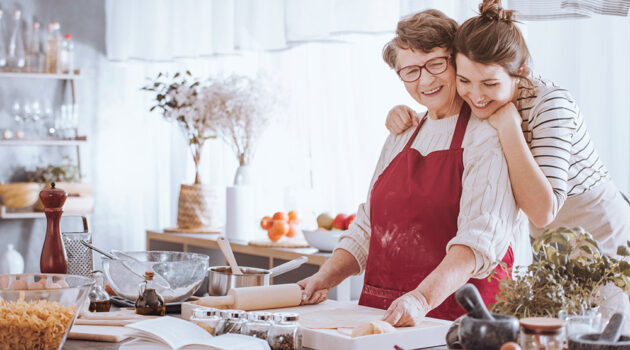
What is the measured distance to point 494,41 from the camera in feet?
5.62

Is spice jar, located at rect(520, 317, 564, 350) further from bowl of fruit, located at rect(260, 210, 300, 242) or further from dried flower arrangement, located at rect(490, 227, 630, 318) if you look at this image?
bowl of fruit, located at rect(260, 210, 300, 242)

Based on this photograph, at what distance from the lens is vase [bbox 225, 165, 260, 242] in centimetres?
356

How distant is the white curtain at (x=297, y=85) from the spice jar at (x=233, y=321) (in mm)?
1563

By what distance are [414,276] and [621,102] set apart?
1.07 meters

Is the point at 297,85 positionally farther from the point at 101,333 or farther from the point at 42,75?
the point at 101,333

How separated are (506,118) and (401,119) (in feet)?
1.29

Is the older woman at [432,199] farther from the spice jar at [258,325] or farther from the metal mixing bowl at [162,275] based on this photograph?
the spice jar at [258,325]

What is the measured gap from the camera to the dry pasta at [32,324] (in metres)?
1.30

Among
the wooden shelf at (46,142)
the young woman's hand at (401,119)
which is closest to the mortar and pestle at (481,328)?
the young woman's hand at (401,119)

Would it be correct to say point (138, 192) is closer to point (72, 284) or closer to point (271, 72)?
point (271, 72)

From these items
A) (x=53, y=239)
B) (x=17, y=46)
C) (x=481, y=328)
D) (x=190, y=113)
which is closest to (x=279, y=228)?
(x=190, y=113)

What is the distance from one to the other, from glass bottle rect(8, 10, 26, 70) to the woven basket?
174 cm

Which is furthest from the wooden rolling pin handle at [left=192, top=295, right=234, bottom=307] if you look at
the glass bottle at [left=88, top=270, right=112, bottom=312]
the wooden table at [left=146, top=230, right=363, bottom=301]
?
the wooden table at [left=146, top=230, right=363, bottom=301]

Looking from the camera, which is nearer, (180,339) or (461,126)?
(180,339)
